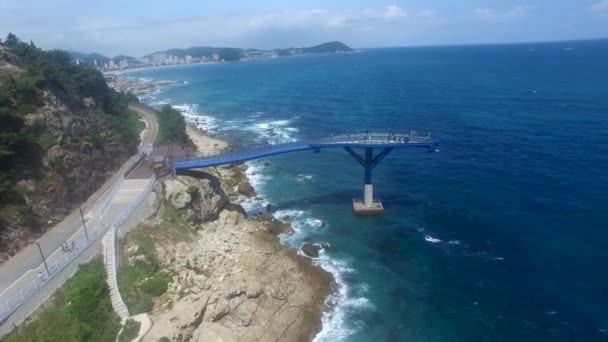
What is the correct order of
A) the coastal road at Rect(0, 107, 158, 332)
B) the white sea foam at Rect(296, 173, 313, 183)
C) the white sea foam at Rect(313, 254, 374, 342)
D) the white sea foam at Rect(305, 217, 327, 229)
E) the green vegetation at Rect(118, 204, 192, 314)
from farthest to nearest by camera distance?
the white sea foam at Rect(296, 173, 313, 183) → the white sea foam at Rect(305, 217, 327, 229) → the white sea foam at Rect(313, 254, 374, 342) → the green vegetation at Rect(118, 204, 192, 314) → the coastal road at Rect(0, 107, 158, 332)

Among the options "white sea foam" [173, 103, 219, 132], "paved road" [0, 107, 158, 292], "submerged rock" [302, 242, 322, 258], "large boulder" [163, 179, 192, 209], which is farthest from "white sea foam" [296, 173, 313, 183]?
"white sea foam" [173, 103, 219, 132]

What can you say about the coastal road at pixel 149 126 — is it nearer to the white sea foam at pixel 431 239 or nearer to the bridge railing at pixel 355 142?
the bridge railing at pixel 355 142

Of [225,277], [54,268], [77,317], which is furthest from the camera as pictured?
[225,277]

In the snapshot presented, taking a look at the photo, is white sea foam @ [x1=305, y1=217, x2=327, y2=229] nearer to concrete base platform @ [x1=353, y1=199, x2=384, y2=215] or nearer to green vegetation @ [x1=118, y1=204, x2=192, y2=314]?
concrete base platform @ [x1=353, y1=199, x2=384, y2=215]

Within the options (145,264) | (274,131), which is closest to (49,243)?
(145,264)

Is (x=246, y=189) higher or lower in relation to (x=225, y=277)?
higher

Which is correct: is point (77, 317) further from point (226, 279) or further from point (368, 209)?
point (368, 209)
